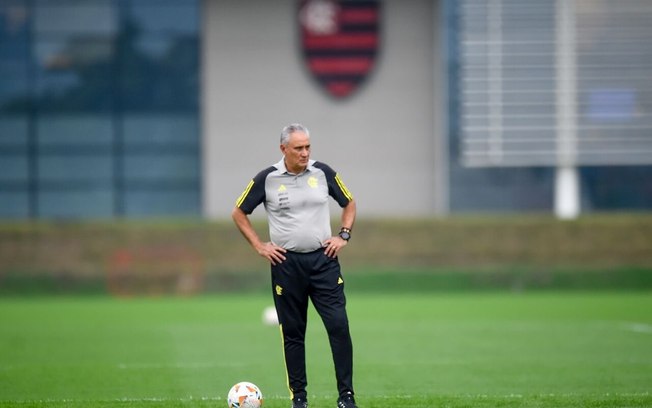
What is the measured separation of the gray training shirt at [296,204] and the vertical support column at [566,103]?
90.1 feet

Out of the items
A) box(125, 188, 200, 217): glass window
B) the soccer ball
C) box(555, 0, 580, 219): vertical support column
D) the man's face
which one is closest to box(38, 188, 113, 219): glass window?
box(125, 188, 200, 217): glass window

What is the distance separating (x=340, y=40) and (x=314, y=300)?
32501 millimetres

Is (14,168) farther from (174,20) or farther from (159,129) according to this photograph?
(174,20)

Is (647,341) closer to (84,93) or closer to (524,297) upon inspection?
(524,297)

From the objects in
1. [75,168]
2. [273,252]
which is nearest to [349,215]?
[273,252]

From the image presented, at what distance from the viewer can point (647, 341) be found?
18094 mm

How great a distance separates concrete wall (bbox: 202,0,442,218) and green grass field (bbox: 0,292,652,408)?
1371 centimetres

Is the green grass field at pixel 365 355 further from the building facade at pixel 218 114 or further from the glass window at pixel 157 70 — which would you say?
the glass window at pixel 157 70

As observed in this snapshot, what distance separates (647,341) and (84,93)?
90.0ft

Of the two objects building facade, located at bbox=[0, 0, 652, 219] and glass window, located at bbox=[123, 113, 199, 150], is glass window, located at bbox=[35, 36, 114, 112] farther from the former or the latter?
glass window, located at bbox=[123, 113, 199, 150]

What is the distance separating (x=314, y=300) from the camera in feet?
33.3

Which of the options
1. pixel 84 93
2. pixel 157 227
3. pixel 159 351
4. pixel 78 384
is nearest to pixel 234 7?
pixel 84 93

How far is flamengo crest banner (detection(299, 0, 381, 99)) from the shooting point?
41.6 m

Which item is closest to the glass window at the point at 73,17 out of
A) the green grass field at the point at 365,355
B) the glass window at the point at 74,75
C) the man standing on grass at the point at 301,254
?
the glass window at the point at 74,75
